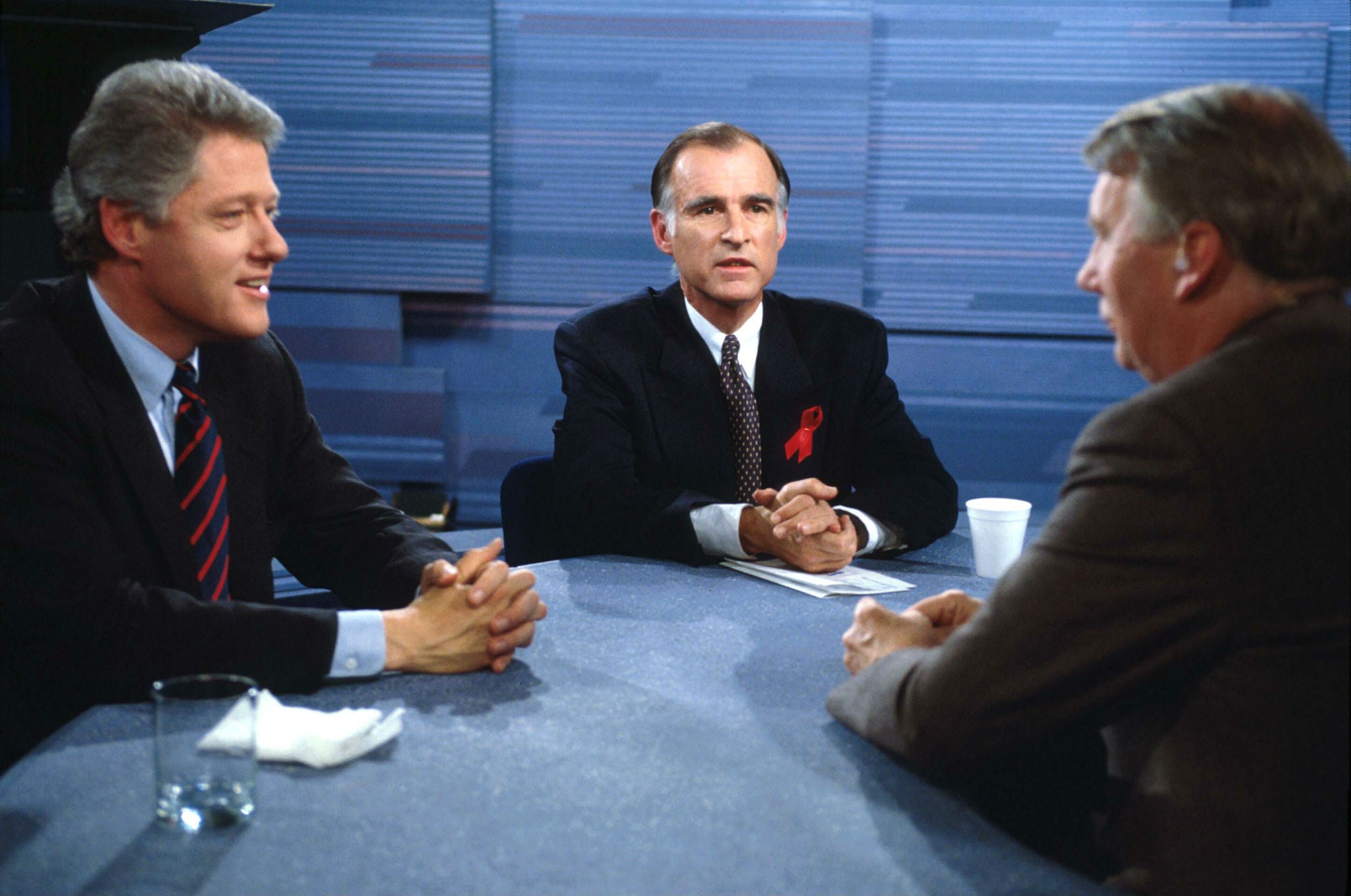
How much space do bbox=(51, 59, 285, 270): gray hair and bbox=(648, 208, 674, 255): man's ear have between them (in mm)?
1123

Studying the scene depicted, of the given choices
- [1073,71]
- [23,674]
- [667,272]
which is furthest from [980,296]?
[23,674]

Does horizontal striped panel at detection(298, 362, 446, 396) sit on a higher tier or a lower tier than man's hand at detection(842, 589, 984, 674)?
lower

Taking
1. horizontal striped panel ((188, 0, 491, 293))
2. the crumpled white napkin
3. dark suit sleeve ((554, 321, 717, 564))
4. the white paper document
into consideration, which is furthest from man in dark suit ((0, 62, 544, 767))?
horizontal striped panel ((188, 0, 491, 293))

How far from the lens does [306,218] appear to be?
14.1ft

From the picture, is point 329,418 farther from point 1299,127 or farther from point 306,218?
point 1299,127

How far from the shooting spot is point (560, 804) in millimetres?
1080

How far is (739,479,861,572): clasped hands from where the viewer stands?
1927mm

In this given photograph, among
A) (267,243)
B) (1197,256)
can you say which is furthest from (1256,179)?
(267,243)

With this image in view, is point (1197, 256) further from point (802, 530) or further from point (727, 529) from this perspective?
point (727, 529)

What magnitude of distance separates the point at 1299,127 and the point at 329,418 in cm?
386

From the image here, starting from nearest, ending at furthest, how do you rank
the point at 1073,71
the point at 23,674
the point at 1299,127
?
the point at 1299,127
the point at 23,674
the point at 1073,71

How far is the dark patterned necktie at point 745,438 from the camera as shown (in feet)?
7.89

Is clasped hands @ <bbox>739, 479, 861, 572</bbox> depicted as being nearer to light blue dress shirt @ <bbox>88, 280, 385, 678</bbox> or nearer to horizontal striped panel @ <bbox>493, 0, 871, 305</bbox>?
light blue dress shirt @ <bbox>88, 280, 385, 678</bbox>

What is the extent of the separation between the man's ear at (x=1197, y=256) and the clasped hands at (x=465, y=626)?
31.9 inches
